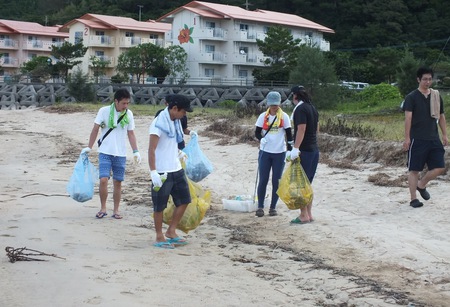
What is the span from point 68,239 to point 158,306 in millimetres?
2685

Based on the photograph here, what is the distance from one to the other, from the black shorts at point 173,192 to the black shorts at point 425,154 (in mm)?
3009

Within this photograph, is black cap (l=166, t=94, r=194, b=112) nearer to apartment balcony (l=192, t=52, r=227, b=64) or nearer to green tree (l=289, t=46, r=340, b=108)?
green tree (l=289, t=46, r=340, b=108)

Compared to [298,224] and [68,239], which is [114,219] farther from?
[298,224]

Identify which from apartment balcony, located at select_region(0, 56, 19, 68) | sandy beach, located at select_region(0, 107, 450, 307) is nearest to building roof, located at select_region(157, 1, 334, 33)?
apartment balcony, located at select_region(0, 56, 19, 68)

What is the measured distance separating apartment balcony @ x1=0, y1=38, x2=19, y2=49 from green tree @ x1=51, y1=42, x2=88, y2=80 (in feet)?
62.7

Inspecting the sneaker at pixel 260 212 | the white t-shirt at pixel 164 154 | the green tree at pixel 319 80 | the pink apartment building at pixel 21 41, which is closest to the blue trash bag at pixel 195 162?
the sneaker at pixel 260 212

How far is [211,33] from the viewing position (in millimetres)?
57531

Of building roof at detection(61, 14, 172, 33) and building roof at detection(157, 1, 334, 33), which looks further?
building roof at detection(61, 14, 172, 33)

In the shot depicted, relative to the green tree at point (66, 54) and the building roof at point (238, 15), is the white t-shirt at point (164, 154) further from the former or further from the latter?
the building roof at point (238, 15)

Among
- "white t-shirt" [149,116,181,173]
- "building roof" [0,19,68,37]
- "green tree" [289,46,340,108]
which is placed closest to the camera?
"white t-shirt" [149,116,181,173]

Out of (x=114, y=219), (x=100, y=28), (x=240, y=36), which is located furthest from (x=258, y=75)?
(x=114, y=219)

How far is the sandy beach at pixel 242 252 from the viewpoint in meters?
5.74

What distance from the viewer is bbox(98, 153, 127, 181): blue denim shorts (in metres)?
9.03

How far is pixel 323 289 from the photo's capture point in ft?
20.0
